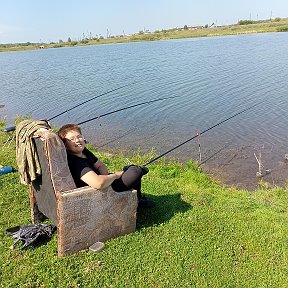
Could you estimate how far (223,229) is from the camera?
530 cm

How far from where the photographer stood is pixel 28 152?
4.54 metres

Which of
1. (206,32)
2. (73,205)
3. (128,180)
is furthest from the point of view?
(206,32)

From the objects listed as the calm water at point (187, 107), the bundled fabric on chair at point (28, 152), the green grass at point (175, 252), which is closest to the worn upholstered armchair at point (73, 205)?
the bundled fabric on chair at point (28, 152)

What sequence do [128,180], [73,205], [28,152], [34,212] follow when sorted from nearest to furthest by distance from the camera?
1. [73,205]
2. [28,152]
3. [128,180]
4. [34,212]

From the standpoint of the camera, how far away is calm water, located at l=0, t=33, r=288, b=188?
1118 centimetres

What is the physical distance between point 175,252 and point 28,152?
2294 mm

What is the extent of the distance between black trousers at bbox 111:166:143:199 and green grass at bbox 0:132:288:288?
675 mm

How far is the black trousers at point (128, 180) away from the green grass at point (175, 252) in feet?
2.22

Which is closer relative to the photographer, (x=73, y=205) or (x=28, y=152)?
(x=73, y=205)

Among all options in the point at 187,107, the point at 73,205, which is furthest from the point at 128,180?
the point at 187,107

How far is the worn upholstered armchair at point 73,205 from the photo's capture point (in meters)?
4.31

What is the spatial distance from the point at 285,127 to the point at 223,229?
9.27 metres

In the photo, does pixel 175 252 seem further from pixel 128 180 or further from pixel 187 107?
pixel 187 107

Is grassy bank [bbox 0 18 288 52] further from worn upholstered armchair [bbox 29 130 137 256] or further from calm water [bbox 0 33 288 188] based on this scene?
worn upholstered armchair [bbox 29 130 137 256]
